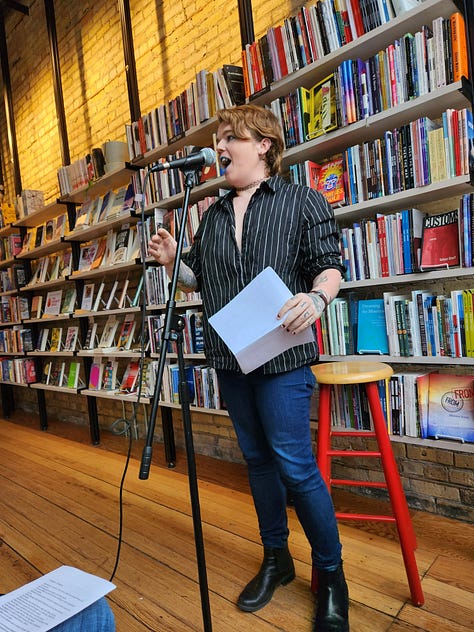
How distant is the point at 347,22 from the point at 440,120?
0.55 metres

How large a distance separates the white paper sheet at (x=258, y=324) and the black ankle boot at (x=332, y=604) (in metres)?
0.63

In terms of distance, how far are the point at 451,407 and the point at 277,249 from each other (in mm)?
925

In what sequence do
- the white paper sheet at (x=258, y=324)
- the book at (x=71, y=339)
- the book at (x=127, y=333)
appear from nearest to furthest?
1. the white paper sheet at (x=258, y=324)
2. the book at (x=127, y=333)
3. the book at (x=71, y=339)

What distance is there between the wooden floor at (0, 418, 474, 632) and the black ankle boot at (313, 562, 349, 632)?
93 mm

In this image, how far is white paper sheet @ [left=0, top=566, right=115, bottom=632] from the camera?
1.81 ft

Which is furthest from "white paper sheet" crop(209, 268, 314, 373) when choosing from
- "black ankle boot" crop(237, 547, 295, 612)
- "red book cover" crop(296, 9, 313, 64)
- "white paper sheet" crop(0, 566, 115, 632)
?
"red book cover" crop(296, 9, 313, 64)

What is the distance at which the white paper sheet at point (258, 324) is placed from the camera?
1.03 m

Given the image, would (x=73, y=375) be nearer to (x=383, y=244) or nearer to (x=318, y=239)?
(x=383, y=244)

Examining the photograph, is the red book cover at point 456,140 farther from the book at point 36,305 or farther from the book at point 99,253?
the book at point 36,305

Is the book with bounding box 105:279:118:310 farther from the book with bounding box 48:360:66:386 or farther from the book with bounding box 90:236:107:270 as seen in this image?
the book with bounding box 48:360:66:386

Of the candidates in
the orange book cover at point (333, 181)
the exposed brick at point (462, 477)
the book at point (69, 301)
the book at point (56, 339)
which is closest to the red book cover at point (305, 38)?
the orange book cover at point (333, 181)

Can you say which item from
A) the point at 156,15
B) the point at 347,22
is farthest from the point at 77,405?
the point at 347,22

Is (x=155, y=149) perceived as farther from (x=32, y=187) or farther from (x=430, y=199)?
(x=32, y=187)

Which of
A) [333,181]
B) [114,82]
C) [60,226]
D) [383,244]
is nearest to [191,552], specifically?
[383,244]
